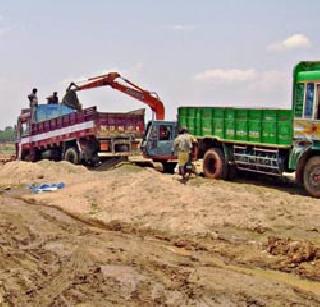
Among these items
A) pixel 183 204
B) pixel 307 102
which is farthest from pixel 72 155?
pixel 307 102

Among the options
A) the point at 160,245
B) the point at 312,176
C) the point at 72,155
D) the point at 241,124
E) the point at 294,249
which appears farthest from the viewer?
the point at 72,155

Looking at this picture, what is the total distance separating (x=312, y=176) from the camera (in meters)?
14.5

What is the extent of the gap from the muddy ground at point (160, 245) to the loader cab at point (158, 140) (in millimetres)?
4249

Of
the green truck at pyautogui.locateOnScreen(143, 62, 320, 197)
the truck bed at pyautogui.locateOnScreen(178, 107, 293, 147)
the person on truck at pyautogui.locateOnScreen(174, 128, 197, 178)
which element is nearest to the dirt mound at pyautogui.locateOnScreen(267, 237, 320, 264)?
the green truck at pyautogui.locateOnScreen(143, 62, 320, 197)

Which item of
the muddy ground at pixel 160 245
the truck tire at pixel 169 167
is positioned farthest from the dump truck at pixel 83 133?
the muddy ground at pixel 160 245

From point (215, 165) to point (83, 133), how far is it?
665cm

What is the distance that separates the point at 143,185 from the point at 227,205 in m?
3.08

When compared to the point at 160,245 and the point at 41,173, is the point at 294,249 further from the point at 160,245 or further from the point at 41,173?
the point at 41,173

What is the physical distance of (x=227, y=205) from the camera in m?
12.6

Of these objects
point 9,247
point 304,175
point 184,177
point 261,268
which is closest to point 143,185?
point 184,177

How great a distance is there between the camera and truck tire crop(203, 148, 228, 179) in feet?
59.0

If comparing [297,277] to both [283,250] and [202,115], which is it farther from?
[202,115]

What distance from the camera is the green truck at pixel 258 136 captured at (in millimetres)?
14477

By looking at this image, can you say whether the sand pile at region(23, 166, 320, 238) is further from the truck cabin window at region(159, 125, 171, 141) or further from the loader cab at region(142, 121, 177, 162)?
the truck cabin window at region(159, 125, 171, 141)
